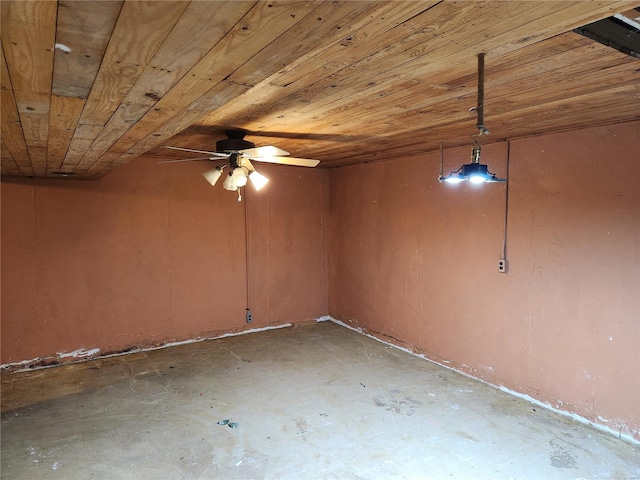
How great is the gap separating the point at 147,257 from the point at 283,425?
262 cm

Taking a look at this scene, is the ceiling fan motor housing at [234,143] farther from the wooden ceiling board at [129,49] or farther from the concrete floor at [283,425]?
the concrete floor at [283,425]

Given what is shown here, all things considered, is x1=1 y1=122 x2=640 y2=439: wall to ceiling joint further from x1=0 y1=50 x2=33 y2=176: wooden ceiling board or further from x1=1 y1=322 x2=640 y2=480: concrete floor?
x1=0 y1=50 x2=33 y2=176: wooden ceiling board

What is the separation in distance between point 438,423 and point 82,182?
4.21m

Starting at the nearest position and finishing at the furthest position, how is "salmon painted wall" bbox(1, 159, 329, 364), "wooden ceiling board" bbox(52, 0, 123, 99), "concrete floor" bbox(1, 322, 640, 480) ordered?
"wooden ceiling board" bbox(52, 0, 123, 99) → "concrete floor" bbox(1, 322, 640, 480) → "salmon painted wall" bbox(1, 159, 329, 364)

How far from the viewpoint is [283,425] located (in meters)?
3.01

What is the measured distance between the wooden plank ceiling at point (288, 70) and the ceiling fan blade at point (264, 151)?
18cm

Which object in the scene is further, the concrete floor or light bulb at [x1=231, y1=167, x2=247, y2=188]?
light bulb at [x1=231, y1=167, x2=247, y2=188]

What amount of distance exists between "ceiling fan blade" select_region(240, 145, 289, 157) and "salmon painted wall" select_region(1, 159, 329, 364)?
2.08 metres

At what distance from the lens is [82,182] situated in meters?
4.23

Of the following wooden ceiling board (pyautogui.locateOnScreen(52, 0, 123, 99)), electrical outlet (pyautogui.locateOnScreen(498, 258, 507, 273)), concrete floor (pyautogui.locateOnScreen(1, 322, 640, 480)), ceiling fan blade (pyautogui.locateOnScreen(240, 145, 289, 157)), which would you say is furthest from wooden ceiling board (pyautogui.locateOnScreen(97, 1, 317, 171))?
electrical outlet (pyautogui.locateOnScreen(498, 258, 507, 273))

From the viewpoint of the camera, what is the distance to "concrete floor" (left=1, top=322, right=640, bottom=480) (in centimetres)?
250

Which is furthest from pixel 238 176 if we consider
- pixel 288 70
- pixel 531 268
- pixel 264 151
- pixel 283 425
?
pixel 531 268

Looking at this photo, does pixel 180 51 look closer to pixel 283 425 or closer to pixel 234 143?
pixel 234 143

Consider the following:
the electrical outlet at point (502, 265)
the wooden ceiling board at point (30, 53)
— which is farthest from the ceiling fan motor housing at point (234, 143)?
the electrical outlet at point (502, 265)
